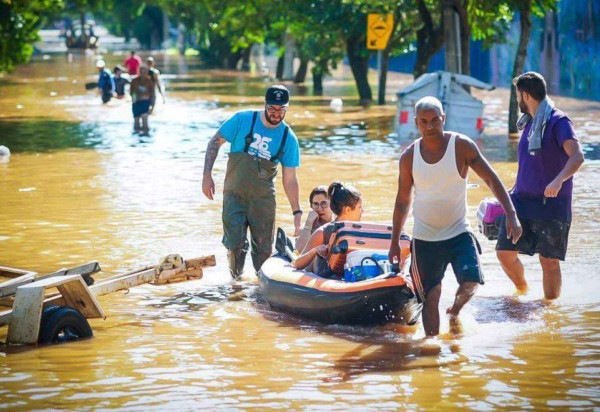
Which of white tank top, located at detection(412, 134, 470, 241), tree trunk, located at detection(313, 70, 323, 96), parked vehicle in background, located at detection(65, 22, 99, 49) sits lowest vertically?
parked vehicle in background, located at detection(65, 22, 99, 49)

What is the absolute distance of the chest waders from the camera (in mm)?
10859

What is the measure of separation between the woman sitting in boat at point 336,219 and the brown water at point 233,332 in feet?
1.43

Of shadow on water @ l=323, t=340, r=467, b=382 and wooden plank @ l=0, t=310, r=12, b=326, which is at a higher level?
wooden plank @ l=0, t=310, r=12, b=326

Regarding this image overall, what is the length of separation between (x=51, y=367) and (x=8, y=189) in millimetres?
9944

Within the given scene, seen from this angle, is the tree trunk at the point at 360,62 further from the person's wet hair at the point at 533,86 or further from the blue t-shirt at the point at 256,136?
the person's wet hair at the point at 533,86

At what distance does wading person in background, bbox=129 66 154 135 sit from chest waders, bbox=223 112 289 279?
51.0ft

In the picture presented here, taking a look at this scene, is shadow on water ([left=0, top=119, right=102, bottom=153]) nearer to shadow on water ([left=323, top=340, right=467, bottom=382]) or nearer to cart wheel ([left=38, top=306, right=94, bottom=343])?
cart wheel ([left=38, top=306, right=94, bottom=343])

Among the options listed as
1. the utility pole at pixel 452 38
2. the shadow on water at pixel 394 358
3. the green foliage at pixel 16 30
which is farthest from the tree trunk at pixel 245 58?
the shadow on water at pixel 394 358

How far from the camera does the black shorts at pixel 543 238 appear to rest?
9.62 m

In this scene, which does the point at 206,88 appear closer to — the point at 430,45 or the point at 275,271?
the point at 430,45

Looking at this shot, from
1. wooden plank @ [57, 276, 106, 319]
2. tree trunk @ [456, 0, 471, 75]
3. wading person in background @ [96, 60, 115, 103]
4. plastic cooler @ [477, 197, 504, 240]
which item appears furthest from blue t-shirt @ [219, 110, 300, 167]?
wading person in background @ [96, 60, 115, 103]

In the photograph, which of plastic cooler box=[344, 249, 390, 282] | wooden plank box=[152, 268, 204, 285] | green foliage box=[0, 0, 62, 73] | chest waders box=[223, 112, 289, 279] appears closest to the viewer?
plastic cooler box=[344, 249, 390, 282]

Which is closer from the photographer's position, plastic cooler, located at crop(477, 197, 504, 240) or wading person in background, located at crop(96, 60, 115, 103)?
plastic cooler, located at crop(477, 197, 504, 240)

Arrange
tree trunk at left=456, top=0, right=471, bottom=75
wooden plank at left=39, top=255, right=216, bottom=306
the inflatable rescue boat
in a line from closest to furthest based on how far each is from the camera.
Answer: the inflatable rescue boat, wooden plank at left=39, top=255, right=216, bottom=306, tree trunk at left=456, top=0, right=471, bottom=75
